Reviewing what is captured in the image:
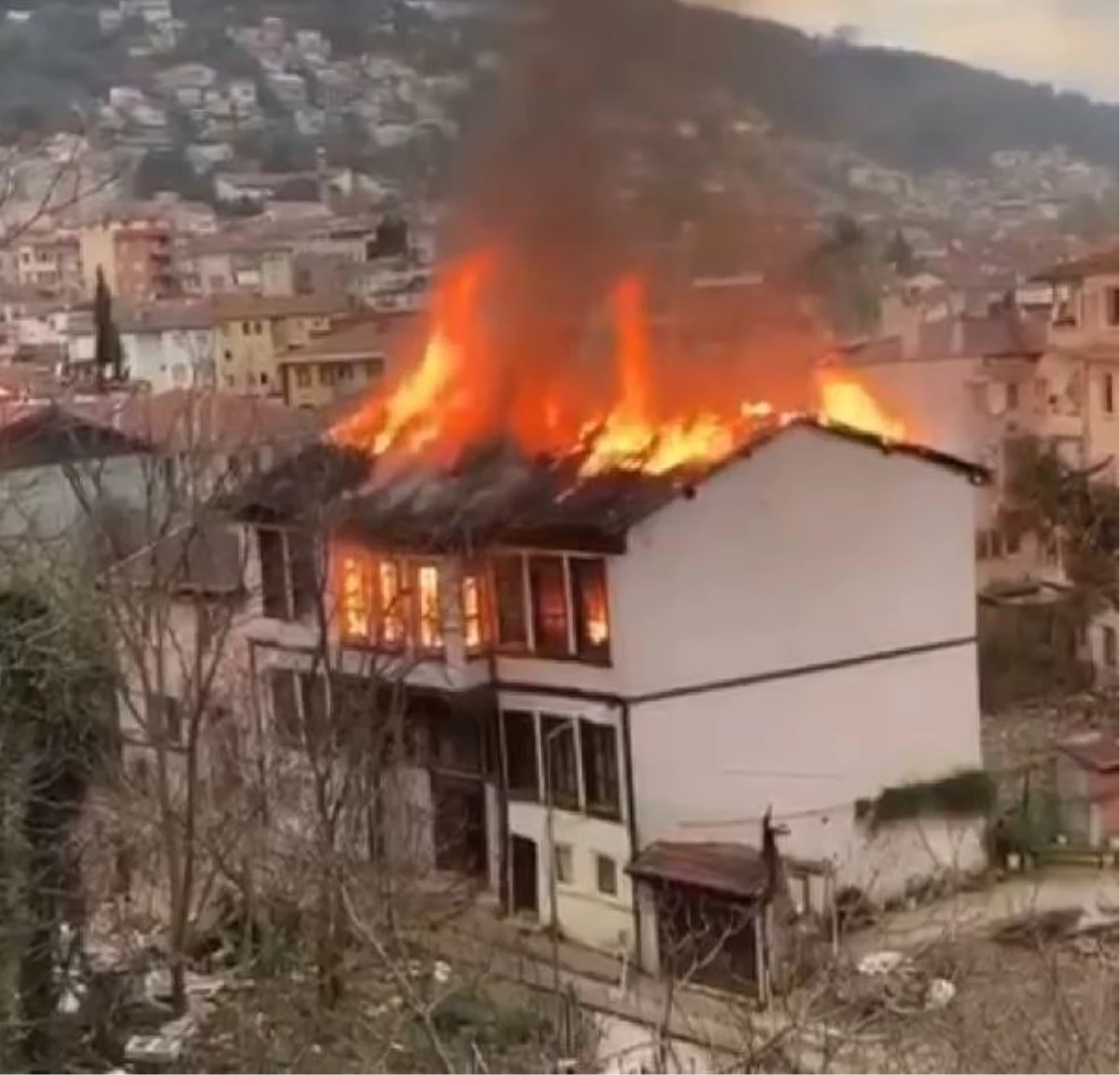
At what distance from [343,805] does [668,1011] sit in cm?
Result: 134

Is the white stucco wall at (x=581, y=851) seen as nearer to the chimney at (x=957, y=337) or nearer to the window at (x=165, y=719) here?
the window at (x=165, y=719)

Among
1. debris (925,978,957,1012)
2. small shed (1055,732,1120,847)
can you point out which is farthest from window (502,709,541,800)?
small shed (1055,732,1120,847)

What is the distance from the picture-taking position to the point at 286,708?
5.42m

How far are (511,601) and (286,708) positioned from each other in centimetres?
70

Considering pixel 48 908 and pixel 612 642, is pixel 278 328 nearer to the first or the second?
pixel 612 642

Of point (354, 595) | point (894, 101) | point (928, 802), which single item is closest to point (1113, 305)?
point (894, 101)

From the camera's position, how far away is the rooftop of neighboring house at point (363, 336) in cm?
597

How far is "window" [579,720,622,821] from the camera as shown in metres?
4.96

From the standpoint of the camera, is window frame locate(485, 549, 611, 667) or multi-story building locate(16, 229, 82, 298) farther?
multi-story building locate(16, 229, 82, 298)

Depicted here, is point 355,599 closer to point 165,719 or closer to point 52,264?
point 165,719

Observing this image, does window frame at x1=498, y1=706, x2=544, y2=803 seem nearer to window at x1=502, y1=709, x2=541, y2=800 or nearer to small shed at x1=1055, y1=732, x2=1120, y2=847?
window at x1=502, y1=709, x2=541, y2=800

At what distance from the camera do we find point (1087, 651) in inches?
222

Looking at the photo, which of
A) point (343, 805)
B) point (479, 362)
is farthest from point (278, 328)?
point (343, 805)

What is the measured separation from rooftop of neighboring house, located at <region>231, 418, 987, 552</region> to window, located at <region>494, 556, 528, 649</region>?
6 centimetres
